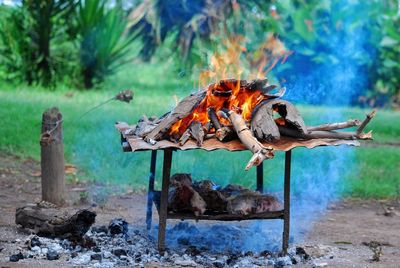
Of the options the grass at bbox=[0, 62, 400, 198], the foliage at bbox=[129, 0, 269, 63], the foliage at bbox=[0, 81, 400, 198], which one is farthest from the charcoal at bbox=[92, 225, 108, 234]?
the foliage at bbox=[129, 0, 269, 63]

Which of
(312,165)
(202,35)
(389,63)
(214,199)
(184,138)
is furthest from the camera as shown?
(202,35)

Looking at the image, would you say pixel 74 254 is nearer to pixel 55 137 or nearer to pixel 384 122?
pixel 55 137

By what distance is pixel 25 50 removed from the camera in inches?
609

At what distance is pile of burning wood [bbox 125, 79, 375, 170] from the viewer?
18.9ft

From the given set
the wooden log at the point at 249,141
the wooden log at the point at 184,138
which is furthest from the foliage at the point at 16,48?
the wooden log at the point at 184,138

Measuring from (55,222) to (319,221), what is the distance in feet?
9.24

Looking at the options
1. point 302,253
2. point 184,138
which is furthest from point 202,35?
point 184,138

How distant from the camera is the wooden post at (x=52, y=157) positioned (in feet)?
25.4

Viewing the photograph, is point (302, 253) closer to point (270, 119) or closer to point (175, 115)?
point (270, 119)

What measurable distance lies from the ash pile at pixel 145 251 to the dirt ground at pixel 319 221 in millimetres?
127

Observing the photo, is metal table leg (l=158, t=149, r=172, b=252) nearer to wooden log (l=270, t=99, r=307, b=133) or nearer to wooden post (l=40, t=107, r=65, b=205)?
wooden log (l=270, t=99, r=307, b=133)

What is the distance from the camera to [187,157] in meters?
10.2

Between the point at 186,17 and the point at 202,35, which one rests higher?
the point at 186,17

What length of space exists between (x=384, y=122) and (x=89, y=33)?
19.8 ft
